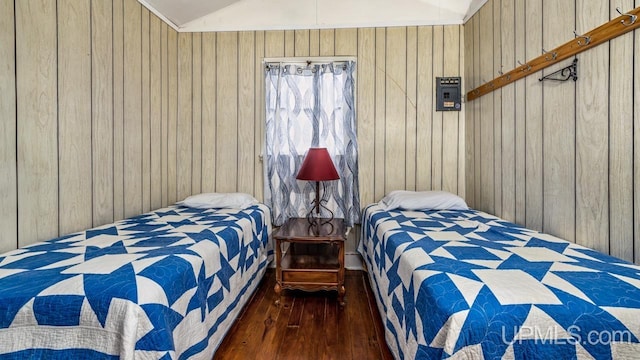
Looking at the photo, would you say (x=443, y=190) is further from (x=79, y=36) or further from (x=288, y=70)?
(x=79, y=36)

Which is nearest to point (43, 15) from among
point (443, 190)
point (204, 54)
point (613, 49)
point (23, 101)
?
point (23, 101)

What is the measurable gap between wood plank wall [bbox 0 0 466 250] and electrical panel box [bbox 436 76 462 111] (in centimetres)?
7

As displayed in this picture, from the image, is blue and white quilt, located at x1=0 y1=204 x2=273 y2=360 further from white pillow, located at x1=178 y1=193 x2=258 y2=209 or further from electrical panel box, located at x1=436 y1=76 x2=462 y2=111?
electrical panel box, located at x1=436 y1=76 x2=462 y2=111

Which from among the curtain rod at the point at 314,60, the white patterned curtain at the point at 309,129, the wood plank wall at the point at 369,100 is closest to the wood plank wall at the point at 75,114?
the wood plank wall at the point at 369,100

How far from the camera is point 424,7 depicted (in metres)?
2.80

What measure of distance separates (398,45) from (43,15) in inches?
98.8

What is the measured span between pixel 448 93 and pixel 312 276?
2.02 metres

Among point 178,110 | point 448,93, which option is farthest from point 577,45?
point 178,110

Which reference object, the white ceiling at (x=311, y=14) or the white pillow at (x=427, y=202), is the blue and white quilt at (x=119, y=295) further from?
the white ceiling at (x=311, y=14)

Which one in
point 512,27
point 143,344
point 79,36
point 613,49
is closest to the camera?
point 143,344

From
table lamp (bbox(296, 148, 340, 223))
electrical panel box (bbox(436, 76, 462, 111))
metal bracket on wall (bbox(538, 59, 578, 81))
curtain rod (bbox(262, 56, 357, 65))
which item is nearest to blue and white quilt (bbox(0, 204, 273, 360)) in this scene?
table lamp (bbox(296, 148, 340, 223))

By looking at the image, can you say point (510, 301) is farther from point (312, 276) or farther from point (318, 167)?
point (318, 167)

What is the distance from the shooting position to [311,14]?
2.84 m

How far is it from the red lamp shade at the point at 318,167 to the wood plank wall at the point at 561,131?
1.27 m
